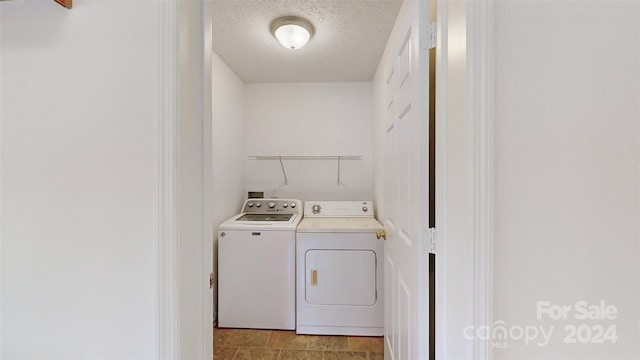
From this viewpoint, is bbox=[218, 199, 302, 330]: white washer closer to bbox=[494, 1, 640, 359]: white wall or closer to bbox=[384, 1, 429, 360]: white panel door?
bbox=[384, 1, 429, 360]: white panel door

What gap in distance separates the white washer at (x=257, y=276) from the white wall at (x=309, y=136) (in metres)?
0.89

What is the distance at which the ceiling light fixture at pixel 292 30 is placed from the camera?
181cm

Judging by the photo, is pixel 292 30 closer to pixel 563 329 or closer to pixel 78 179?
pixel 78 179

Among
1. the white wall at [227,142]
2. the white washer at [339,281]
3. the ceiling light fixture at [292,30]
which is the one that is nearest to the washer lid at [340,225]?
the white washer at [339,281]

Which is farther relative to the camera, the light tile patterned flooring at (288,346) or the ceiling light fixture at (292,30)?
the light tile patterned flooring at (288,346)

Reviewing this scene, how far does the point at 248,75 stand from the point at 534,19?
2.50m

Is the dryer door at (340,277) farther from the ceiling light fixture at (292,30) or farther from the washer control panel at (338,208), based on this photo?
the ceiling light fixture at (292,30)

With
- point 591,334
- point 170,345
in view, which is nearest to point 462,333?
point 591,334

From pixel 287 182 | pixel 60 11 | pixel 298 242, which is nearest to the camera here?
pixel 60 11

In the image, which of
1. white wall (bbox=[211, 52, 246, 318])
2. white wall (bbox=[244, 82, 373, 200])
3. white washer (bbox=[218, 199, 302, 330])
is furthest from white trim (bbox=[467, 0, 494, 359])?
white wall (bbox=[244, 82, 373, 200])

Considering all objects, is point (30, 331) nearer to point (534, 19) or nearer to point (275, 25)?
point (534, 19)

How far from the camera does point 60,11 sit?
84 cm

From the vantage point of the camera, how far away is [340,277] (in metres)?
2.20

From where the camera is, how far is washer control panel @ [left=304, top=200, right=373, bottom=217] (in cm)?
278
